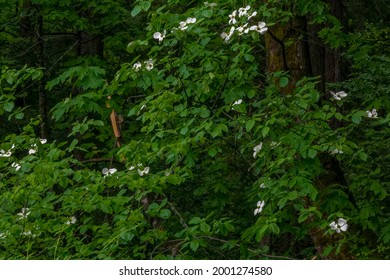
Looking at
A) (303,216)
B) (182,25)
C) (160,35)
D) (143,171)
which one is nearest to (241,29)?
(182,25)

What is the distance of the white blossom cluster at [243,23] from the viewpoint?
22.0ft

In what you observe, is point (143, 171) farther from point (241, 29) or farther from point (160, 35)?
point (241, 29)

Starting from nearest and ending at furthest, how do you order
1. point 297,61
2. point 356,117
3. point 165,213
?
1. point 356,117
2. point 165,213
3. point 297,61

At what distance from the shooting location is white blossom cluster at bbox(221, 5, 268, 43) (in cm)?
670

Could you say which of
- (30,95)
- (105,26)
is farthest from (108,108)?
(30,95)

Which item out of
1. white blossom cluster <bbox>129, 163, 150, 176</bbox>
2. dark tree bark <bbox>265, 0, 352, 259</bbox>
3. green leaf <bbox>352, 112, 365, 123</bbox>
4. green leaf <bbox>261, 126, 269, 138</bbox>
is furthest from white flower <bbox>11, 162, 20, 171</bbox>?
green leaf <bbox>352, 112, 365, 123</bbox>

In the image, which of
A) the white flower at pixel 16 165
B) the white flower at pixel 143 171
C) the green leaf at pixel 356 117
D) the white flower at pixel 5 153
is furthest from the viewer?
the white flower at pixel 5 153

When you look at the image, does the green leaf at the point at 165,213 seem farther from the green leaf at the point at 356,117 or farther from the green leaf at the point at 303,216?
the green leaf at the point at 356,117

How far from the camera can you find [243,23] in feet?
22.3

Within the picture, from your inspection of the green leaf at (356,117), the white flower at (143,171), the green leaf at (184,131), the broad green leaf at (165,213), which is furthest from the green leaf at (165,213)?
the green leaf at (356,117)

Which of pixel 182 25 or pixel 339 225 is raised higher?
pixel 182 25

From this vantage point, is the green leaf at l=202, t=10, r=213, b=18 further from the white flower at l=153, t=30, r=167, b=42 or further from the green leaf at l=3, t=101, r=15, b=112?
the green leaf at l=3, t=101, r=15, b=112

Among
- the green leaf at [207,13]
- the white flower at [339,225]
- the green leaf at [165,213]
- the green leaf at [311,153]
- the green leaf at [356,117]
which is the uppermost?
the green leaf at [207,13]
